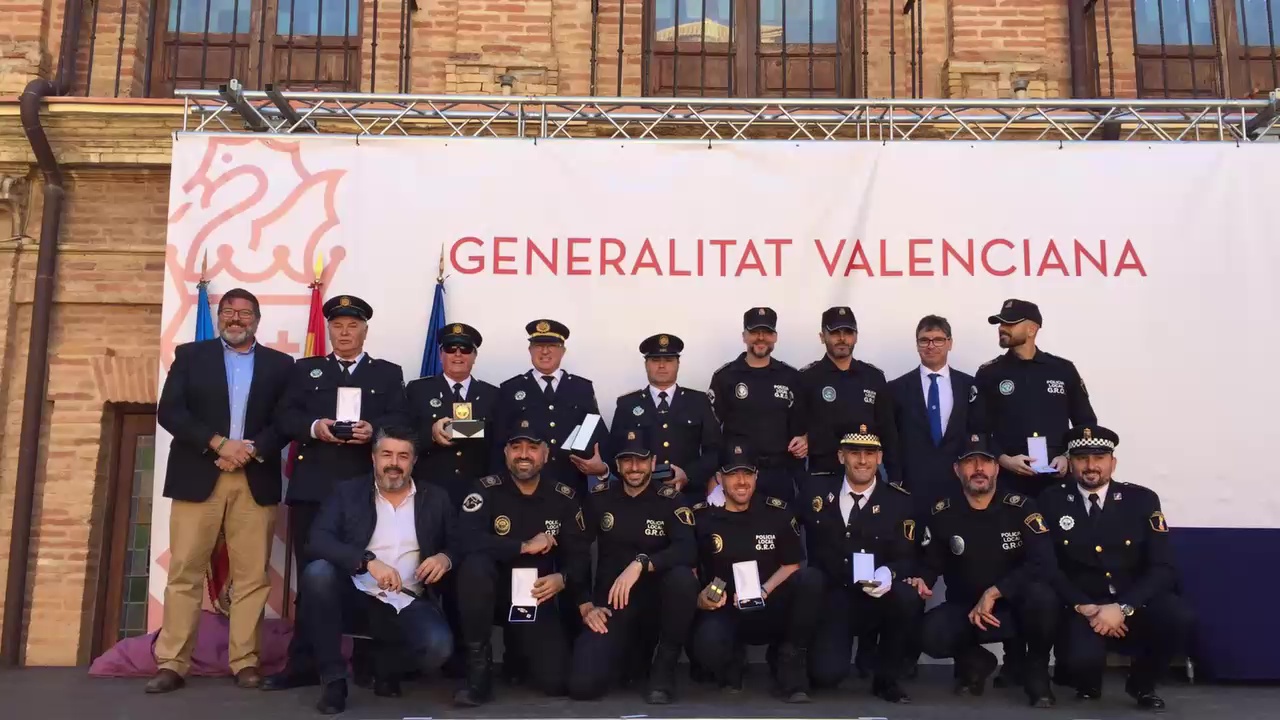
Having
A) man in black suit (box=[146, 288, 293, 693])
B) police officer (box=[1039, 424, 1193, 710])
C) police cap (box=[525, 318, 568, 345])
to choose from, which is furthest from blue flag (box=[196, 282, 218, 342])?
police officer (box=[1039, 424, 1193, 710])

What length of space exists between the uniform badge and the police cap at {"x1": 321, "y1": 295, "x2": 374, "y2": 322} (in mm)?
1178

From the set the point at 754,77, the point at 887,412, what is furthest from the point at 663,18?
the point at 887,412

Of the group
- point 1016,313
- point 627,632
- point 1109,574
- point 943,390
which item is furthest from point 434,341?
point 1109,574

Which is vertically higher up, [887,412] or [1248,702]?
[887,412]

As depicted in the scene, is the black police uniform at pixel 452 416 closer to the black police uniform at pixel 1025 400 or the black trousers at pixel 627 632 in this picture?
the black trousers at pixel 627 632

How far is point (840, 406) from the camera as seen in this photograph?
6.06 metres

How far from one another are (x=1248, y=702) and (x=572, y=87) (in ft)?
18.2

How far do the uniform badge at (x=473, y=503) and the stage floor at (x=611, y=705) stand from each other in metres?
0.80

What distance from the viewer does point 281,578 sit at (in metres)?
6.20

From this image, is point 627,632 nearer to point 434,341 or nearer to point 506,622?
point 506,622

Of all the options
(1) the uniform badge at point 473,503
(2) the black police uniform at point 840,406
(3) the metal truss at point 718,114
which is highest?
(3) the metal truss at point 718,114

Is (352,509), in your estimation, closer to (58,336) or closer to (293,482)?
(293,482)

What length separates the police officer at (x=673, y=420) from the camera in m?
6.00

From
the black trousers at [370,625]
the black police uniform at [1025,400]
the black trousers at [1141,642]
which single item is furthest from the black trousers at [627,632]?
the black police uniform at [1025,400]
